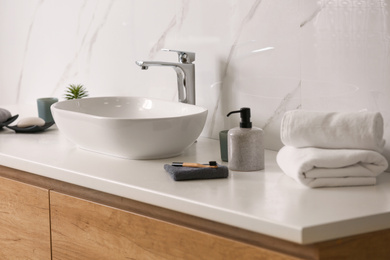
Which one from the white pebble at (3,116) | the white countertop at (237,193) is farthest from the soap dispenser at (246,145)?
the white pebble at (3,116)

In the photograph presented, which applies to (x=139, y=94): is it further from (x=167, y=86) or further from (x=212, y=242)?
(x=212, y=242)

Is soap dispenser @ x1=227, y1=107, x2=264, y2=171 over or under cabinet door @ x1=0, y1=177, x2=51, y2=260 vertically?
over

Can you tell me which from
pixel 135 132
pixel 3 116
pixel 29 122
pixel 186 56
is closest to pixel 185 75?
pixel 186 56

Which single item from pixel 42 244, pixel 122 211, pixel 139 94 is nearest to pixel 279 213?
pixel 122 211

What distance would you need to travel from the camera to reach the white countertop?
1.21 meters

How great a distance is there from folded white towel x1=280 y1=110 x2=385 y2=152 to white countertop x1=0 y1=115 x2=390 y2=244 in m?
0.10

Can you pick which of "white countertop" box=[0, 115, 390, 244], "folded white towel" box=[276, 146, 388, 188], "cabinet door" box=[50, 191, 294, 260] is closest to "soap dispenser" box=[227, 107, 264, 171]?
"white countertop" box=[0, 115, 390, 244]

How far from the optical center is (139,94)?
2.35 metres

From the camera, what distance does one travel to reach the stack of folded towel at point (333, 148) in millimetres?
1409

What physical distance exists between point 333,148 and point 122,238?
1.73 feet

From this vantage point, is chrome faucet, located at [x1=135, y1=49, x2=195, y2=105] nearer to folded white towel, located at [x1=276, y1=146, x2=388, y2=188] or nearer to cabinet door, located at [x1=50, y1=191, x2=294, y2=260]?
cabinet door, located at [x1=50, y1=191, x2=294, y2=260]

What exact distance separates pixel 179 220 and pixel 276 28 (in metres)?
0.69

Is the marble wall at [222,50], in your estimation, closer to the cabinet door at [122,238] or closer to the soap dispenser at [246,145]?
the soap dispenser at [246,145]

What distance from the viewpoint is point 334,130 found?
1.46 metres
